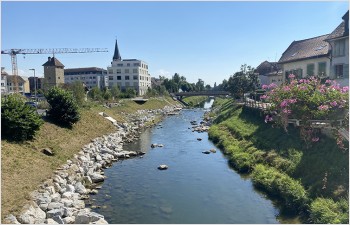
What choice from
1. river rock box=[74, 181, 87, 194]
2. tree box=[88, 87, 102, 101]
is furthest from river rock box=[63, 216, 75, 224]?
tree box=[88, 87, 102, 101]

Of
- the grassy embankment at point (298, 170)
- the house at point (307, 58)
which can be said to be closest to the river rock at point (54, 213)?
the grassy embankment at point (298, 170)

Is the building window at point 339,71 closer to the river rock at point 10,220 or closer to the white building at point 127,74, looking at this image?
the river rock at point 10,220

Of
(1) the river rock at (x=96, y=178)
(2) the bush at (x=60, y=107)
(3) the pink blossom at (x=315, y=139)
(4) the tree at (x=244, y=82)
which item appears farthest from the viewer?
(4) the tree at (x=244, y=82)

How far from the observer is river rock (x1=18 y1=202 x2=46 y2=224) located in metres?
13.4

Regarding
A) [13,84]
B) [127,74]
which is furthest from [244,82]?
[13,84]

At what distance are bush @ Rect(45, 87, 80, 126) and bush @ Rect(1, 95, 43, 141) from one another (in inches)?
331

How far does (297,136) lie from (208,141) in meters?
14.2

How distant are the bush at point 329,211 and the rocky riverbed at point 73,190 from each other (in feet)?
32.7

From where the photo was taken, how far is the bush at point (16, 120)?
20.8m

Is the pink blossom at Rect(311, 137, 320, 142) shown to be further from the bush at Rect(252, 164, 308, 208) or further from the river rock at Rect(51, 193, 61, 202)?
the river rock at Rect(51, 193, 61, 202)

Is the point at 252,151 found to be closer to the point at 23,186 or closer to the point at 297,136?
the point at 297,136

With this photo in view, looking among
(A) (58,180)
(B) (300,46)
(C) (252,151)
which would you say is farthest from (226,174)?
(B) (300,46)

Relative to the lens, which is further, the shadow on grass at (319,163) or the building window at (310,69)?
the building window at (310,69)

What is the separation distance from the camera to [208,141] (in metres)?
36.7
